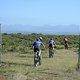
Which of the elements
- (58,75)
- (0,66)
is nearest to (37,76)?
(58,75)

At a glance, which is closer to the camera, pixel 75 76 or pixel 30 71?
pixel 75 76

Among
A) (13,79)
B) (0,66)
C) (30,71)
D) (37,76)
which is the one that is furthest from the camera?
(0,66)

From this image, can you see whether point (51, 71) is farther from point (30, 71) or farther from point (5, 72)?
point (5, 72)

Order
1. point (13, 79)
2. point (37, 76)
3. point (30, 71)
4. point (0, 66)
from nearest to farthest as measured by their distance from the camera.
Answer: point (13, 79)
point (37, 76)
point (30, 71)
point (0, 66)

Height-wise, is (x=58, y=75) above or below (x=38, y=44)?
below

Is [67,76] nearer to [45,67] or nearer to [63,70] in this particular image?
[63,70]

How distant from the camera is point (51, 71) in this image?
65.8ft

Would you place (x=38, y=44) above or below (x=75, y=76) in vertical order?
above

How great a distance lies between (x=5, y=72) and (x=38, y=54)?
4.04m

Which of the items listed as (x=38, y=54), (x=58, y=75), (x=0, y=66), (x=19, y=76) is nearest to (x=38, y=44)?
(x=38, y=54)

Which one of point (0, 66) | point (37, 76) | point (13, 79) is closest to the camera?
point (13, 79)

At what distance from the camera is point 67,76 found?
1828 cm

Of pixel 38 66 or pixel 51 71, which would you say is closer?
pixel 51 71

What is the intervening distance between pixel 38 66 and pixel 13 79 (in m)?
6.05
